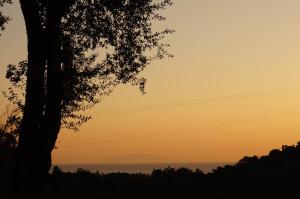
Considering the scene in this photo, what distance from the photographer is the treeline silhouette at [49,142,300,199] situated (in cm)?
3309

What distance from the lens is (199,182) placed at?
37625mm

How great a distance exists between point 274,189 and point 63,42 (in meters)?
14.9

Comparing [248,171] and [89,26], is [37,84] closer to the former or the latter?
[89,26]

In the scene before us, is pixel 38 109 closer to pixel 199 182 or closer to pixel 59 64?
pixel 59 64

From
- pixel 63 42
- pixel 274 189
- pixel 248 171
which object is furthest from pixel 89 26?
pixel 248 171

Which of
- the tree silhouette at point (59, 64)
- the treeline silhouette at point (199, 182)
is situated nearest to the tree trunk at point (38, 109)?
the tree silhouette at point (59, 64)

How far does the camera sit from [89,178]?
→ 4500 centimetres

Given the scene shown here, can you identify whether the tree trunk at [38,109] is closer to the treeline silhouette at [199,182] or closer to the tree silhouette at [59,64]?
the tree silhouette at [59,64]

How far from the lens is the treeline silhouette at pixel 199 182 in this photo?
3309 cm

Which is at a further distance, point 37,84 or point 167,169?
point 167,169

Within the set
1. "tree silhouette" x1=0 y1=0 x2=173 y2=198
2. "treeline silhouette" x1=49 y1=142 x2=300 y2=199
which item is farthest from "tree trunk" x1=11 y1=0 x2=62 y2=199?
"treeline silhouette" x1=49 y1=142 x2=300 y2=199

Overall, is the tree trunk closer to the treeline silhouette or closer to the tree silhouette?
the tree silhouette

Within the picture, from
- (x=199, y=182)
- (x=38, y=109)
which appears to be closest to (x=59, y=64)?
(x=38, y=109)

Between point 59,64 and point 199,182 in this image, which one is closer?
point 59,64
